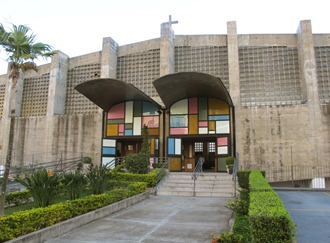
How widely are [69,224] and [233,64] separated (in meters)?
15.3

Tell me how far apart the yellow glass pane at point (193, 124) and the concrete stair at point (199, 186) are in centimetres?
428

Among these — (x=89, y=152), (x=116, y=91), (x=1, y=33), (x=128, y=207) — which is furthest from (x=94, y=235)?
(x=89, y=152)

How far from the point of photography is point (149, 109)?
67.4ft

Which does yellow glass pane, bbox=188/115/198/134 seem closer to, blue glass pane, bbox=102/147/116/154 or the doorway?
the doorway

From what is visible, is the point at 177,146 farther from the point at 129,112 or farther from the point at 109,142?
the point at 109,142

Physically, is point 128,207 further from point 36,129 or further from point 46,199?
point 36,129

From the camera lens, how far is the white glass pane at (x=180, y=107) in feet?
65.0

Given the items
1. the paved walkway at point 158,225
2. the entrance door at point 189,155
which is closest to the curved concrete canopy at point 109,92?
the entrance door at point 189,155

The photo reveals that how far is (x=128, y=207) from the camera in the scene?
33.8 ft

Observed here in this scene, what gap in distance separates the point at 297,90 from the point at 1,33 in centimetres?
1699

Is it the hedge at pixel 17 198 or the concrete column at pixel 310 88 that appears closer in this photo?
the hedge at pixel 17 198

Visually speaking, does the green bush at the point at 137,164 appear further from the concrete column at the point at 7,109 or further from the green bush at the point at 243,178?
the concrete column at the point at 7,109

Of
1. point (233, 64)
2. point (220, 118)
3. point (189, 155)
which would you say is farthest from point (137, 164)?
point (233, 64)

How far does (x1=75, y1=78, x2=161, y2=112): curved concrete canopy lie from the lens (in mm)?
17862
